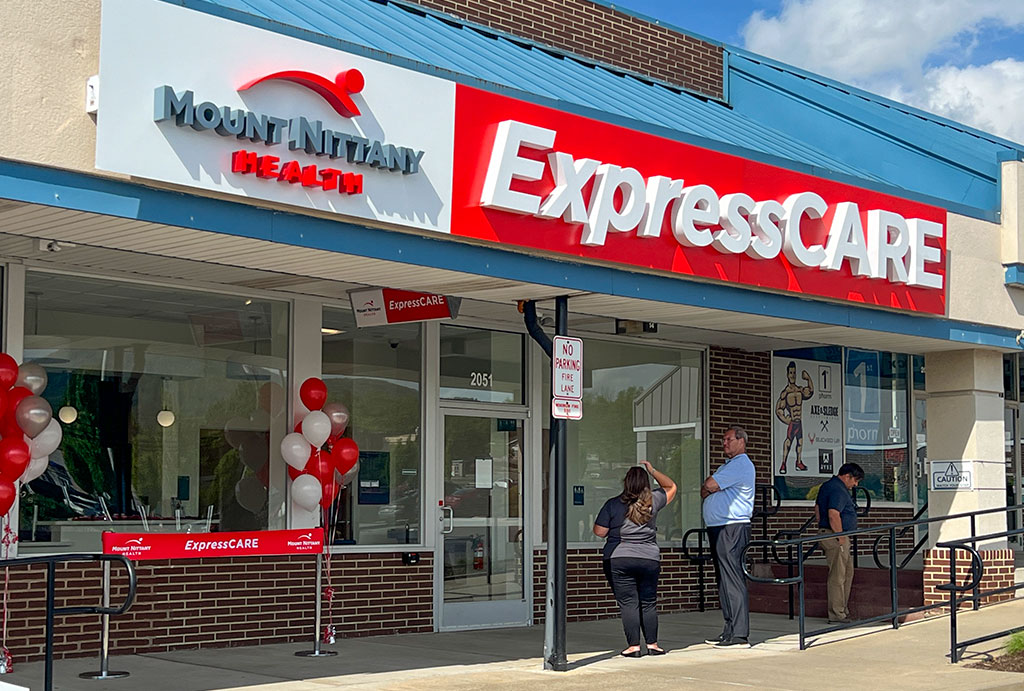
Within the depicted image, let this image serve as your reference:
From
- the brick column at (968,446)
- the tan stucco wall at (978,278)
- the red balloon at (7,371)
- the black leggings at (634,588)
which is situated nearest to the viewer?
the red balloon at (7,371)

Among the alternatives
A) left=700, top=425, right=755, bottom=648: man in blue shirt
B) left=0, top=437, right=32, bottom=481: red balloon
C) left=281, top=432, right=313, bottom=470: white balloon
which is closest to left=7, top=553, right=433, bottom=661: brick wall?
left=281, top=432, right=313, bottom=470: white balloon

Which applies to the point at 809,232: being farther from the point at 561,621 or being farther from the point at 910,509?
the point at 910,509

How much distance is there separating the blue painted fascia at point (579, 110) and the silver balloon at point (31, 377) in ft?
11.6

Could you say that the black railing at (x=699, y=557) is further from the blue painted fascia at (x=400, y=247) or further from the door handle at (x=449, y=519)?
the blue painted fascia at (x=400, y=247)

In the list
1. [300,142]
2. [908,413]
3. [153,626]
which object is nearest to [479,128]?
[300,142]

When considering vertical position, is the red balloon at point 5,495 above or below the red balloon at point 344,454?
below

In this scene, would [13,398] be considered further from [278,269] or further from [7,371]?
[278,269]

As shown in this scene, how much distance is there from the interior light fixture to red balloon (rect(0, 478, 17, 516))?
1.57m

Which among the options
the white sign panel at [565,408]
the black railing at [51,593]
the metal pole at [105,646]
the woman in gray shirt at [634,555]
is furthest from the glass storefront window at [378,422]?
the black railing at [51,593]

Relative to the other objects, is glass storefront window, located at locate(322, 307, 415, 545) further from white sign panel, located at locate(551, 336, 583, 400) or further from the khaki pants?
the khaki pants

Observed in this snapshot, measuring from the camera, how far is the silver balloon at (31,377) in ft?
33.5

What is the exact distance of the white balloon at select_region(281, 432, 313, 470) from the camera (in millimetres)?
11508

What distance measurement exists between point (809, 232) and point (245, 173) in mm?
6117

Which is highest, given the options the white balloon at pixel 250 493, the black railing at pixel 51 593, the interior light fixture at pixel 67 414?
the interior light fixture at pixel 67 414
